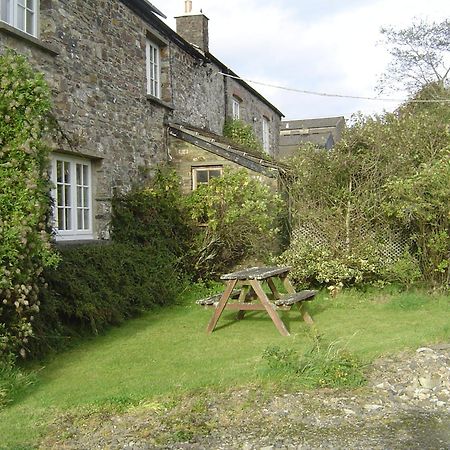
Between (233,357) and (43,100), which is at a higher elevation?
(43,100)

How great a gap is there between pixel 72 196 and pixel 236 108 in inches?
427

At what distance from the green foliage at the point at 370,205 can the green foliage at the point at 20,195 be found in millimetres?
6233

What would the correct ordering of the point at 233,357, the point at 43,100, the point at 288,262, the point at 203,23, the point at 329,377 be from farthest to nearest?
the point at 203,23 → the point at 288,262 → the point at 233,357 → the point at 43,100 → the point at 329,377

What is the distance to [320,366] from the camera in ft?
19.8

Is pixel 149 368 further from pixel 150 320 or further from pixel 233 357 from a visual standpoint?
pixel 150 320

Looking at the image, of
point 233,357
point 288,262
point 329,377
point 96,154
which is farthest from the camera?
point 288,262

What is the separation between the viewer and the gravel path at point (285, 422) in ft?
15.0

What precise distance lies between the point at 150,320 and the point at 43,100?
4.49 m

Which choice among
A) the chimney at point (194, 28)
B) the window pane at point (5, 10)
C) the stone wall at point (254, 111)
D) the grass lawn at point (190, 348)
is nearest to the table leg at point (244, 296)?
the grass lawn at point (190, 348)

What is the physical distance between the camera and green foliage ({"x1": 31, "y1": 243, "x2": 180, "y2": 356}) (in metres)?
7.61

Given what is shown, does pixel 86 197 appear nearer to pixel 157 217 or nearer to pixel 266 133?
pixel 157 217

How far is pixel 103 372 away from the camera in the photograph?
6.59 meters

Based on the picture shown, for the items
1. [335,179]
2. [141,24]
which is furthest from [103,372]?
[141,24]

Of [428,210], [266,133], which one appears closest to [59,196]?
[428,210]
